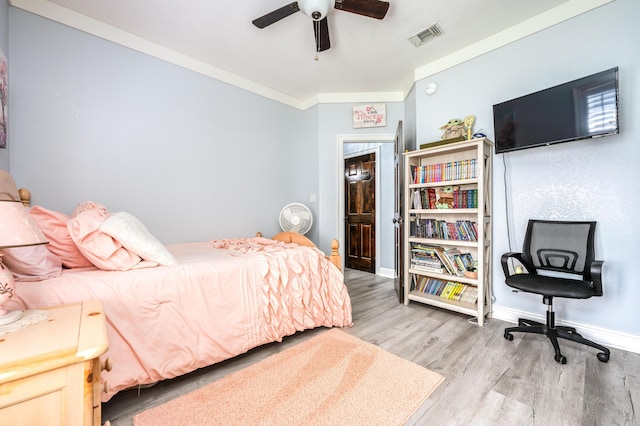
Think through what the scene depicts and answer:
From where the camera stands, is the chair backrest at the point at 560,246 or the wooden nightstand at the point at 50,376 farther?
the chair backrest at the point at 560,246

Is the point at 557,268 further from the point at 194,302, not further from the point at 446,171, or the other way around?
the point at 194,302

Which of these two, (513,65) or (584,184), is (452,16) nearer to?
(513,65)

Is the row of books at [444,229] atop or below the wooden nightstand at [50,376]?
atop

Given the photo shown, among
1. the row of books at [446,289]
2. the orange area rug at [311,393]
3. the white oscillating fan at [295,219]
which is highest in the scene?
the white oscillating fan at [295,219]

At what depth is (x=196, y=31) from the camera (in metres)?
2.36

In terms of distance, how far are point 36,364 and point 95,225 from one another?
0.97 m

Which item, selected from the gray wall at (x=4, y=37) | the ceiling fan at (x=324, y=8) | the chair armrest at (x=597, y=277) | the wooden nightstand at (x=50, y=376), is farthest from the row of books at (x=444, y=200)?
the gray wall at (x=4, y=37)

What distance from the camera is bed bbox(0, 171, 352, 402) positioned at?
1277 mm

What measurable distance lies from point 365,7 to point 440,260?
2.22 metres

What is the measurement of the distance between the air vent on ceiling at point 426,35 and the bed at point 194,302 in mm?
2160

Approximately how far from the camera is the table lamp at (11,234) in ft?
2.36

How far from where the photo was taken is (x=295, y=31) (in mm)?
2350

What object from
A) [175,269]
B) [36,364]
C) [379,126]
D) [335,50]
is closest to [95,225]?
[175,269]

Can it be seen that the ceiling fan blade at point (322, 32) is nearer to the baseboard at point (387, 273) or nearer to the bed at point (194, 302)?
the bed at point (194, 302)
